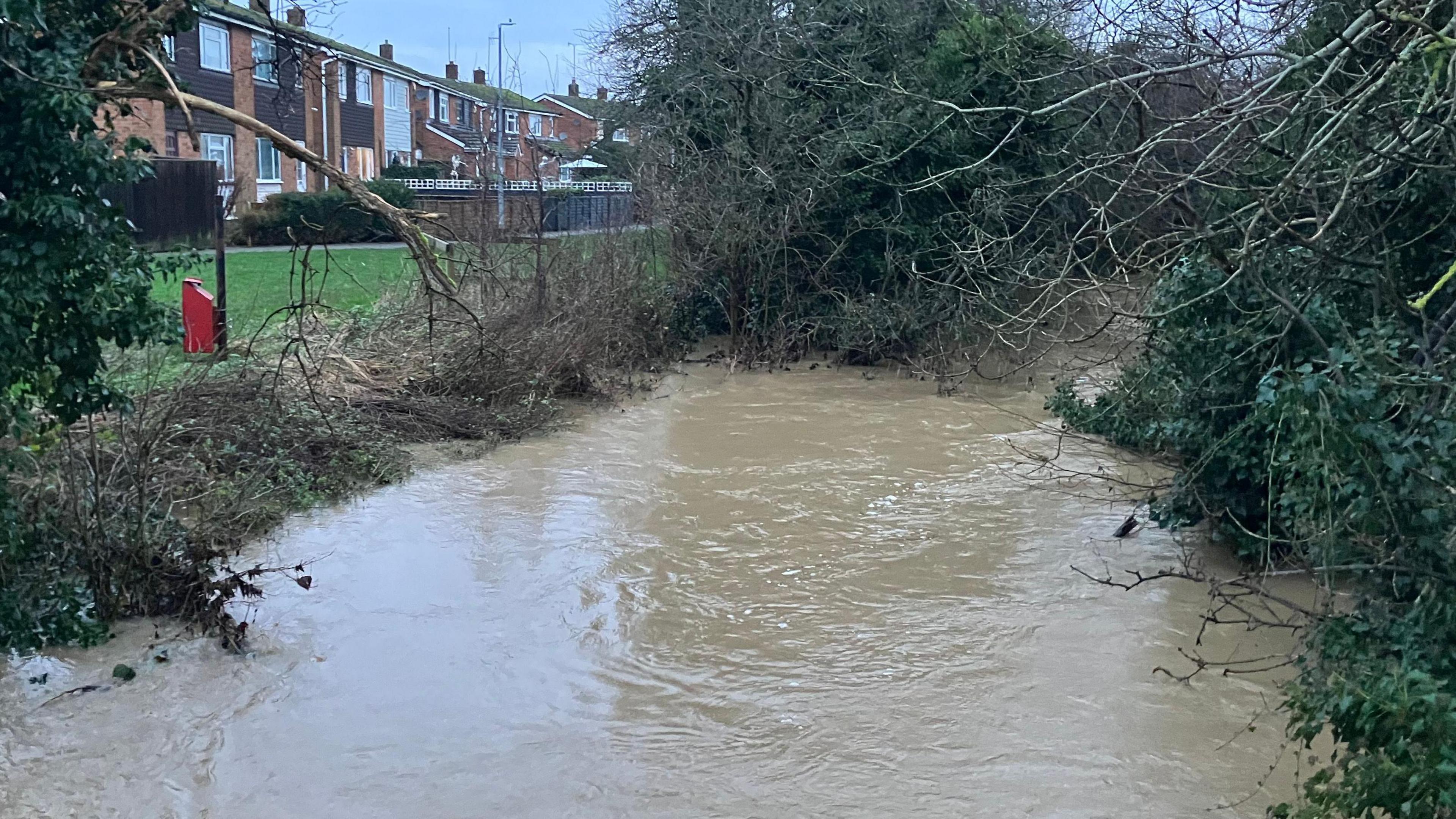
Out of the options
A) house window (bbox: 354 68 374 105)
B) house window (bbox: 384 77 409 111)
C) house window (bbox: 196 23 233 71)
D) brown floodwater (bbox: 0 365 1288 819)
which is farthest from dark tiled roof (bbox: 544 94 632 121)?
house window (bbox: 384 77 409 111)

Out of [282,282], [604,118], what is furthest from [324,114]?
[604,118]

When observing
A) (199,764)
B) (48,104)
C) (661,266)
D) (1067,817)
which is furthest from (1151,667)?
(661,266)

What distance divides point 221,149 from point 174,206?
44.1ft

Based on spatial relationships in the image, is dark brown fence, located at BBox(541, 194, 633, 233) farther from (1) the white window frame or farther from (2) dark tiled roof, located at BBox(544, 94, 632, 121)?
(1) the white window frame

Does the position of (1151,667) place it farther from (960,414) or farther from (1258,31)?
(960,414)

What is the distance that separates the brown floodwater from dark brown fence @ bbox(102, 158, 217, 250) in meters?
12.3

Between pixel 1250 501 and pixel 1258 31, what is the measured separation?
3034 millimetres

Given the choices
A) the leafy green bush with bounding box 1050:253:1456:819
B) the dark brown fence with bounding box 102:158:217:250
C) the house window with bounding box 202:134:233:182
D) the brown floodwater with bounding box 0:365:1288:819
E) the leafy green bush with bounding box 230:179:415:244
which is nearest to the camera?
the leafy green bush with bounding box 1050:253:1456:819

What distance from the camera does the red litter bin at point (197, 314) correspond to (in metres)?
12.5

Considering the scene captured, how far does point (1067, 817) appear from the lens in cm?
534

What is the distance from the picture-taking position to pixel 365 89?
42.5m

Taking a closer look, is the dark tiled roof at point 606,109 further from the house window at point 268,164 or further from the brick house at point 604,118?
the house window at point 268,164

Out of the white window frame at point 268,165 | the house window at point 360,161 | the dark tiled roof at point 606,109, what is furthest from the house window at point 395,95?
the dark tiled roof at point 606,109

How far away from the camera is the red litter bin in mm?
12477
